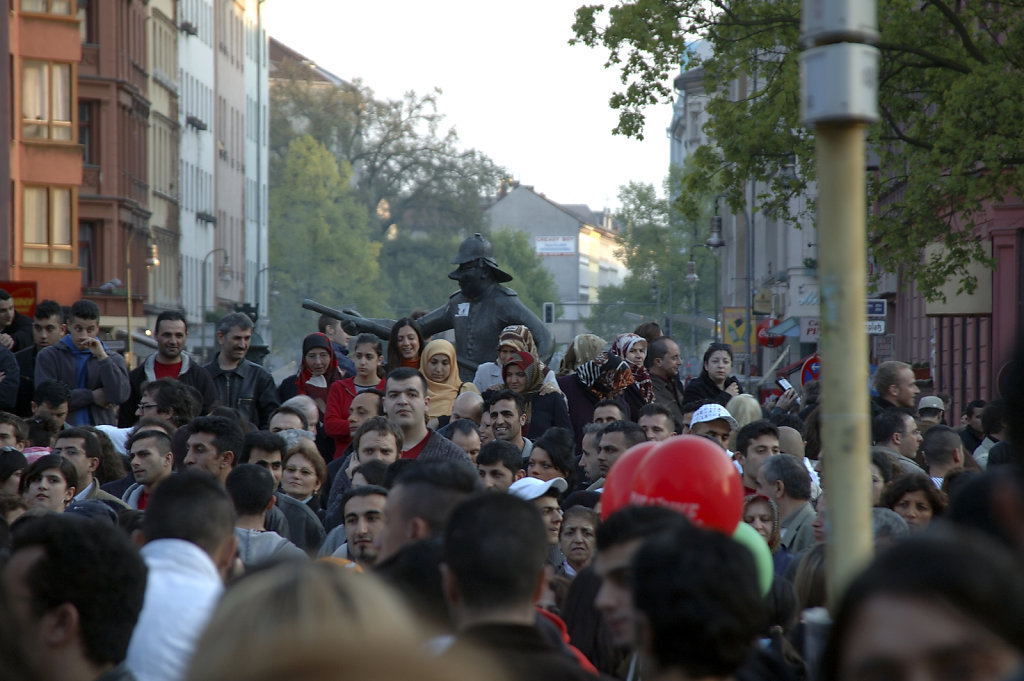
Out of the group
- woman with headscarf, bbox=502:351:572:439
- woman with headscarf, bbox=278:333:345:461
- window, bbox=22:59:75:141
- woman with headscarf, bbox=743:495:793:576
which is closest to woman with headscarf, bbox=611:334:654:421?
woman with headscarf, bbox=502:351:572:439

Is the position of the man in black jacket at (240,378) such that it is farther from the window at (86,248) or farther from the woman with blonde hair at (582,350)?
the window at (86,248)

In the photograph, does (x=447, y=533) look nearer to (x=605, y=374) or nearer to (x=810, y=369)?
(x=605, y=374)

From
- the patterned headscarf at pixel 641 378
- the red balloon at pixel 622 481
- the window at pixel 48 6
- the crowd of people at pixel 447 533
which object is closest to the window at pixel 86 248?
the window at pixel 48 6

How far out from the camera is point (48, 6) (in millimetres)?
44406

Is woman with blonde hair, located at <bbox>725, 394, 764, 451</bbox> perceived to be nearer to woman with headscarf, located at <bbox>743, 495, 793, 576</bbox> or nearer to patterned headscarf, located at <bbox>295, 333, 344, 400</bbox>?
patterned headscarf, located at <bbox>295, 333, 344, 400</bbox>

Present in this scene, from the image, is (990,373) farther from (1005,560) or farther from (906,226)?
(1005,560)

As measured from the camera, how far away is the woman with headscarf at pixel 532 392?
1223 centimetres

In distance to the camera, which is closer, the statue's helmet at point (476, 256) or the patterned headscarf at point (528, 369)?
the patterned headscarf at point (528, 369)

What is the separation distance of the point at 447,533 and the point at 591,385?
28.0 ft

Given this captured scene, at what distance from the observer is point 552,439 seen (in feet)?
31.9

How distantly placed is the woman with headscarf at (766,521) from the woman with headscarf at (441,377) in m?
5.32

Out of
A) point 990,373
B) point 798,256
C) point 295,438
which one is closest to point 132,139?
point 798,256

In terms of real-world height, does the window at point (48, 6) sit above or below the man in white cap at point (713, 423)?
above

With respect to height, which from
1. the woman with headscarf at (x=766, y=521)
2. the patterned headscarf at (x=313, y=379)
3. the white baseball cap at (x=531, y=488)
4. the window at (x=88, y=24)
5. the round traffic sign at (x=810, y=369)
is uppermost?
the window at (x=88, y=24)
